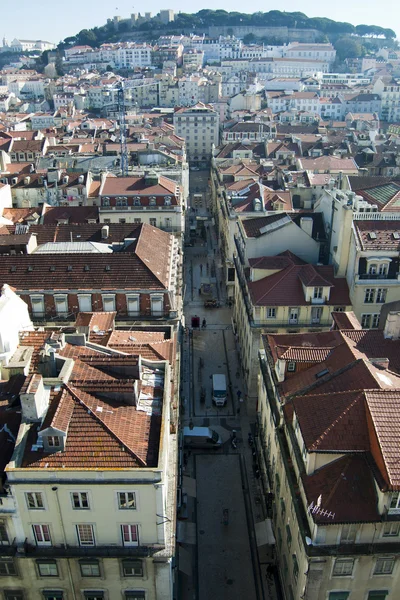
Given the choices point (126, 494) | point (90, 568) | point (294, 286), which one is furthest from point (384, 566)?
point (294, 286)

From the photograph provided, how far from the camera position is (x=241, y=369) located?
6762cm

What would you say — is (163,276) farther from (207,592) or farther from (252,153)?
(252,153)

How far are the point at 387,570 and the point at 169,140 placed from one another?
12071cm

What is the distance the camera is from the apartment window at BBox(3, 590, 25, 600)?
33344 millimetres

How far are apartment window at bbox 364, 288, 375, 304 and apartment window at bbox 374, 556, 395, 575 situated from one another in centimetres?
3060

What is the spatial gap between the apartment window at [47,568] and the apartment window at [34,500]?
13.8 ft

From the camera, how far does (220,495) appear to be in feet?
162

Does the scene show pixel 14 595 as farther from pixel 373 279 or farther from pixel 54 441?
pixel 373 279

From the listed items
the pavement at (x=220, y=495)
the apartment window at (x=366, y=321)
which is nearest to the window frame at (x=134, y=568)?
the pavement at (x=220, y=495)

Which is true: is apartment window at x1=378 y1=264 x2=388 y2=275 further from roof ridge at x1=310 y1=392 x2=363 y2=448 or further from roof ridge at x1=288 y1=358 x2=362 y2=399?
roof ridge at x1=310 y1=392 x2=363 y2=448

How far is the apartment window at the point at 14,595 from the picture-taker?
109 feet

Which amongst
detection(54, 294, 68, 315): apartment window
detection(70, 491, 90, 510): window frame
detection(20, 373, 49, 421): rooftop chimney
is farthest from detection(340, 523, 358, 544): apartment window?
detection(54, 294, 68, 315): apartment window

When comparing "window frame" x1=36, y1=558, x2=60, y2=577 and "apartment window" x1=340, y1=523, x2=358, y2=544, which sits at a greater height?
"apartment window" x1=340, y1=523, x2=358, y2=544

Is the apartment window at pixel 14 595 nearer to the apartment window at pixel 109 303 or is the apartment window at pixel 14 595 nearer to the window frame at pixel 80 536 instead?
the window frame at pixel 80 536
